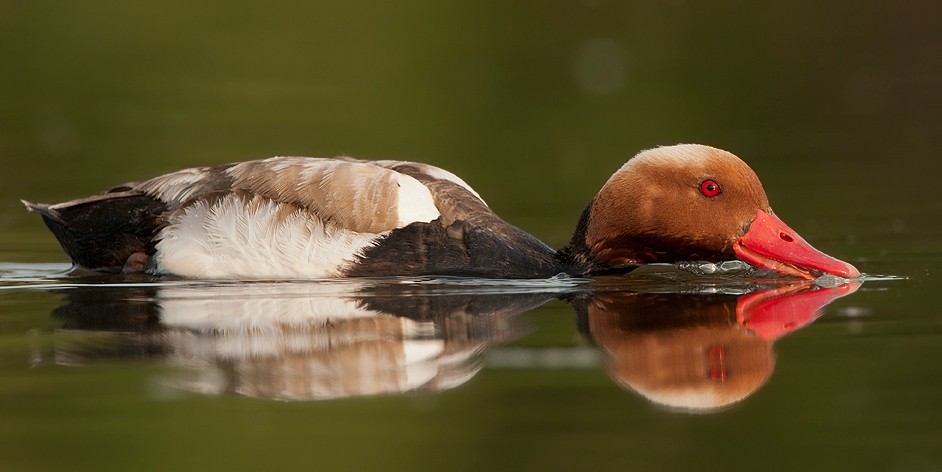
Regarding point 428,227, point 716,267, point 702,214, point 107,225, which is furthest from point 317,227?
point 716,267

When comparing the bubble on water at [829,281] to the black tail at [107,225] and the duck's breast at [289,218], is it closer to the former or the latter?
the duck's breast at [289,218]

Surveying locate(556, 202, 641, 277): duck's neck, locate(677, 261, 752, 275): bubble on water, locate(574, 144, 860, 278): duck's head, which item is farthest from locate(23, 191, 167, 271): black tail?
locate(677, 261, 752, 275): bubble on water

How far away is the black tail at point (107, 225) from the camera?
9.52m

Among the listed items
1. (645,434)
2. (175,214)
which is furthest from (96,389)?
(175,214)

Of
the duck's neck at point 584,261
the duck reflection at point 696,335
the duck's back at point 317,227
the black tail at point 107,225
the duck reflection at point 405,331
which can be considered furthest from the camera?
the black tail at point 107,225

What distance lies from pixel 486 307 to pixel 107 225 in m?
3.13

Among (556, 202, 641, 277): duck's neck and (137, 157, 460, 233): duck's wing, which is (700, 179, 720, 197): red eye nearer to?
(556, 202, 641, 277): duck's neck

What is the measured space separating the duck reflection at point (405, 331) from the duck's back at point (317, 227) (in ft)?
0.90

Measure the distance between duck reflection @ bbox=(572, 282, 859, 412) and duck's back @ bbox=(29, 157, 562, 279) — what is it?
114 cm

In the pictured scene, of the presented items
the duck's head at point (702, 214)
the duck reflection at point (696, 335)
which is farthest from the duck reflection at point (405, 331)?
the duck's head at point (702, 214)

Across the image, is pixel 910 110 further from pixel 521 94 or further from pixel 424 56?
pixel 424 56

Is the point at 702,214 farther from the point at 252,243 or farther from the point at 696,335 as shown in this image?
the point at 252,243

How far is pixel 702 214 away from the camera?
28.2ft

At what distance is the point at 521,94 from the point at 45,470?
13902 millimetres
